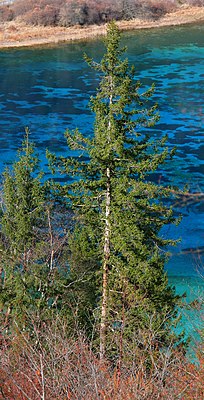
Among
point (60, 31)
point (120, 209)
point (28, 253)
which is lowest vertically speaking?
point (28, 253)

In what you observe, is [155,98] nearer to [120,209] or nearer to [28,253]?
[28,253]

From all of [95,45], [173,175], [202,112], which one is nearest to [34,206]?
[173,175]

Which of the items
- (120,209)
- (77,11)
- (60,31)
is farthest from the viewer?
(77,11)

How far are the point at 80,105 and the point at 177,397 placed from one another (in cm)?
3878

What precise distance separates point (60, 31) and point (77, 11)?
353 centimetres

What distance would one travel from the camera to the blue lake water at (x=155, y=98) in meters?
29.5

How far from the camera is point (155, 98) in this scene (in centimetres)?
4916

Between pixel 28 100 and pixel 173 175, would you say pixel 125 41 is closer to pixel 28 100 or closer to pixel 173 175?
pixel 28 100

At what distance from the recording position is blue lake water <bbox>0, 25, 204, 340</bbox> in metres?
29.5

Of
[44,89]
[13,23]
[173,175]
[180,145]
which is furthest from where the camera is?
[13,23]

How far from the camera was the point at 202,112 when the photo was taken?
4566 centimetres

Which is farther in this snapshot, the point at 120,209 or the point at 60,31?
the point at 60,31

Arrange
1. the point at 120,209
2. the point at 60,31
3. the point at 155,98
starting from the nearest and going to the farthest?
1. the point at 120,209
2. the point at 155,98
3. the point at 60,31

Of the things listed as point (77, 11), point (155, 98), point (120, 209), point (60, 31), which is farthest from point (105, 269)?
point (77, 11)
